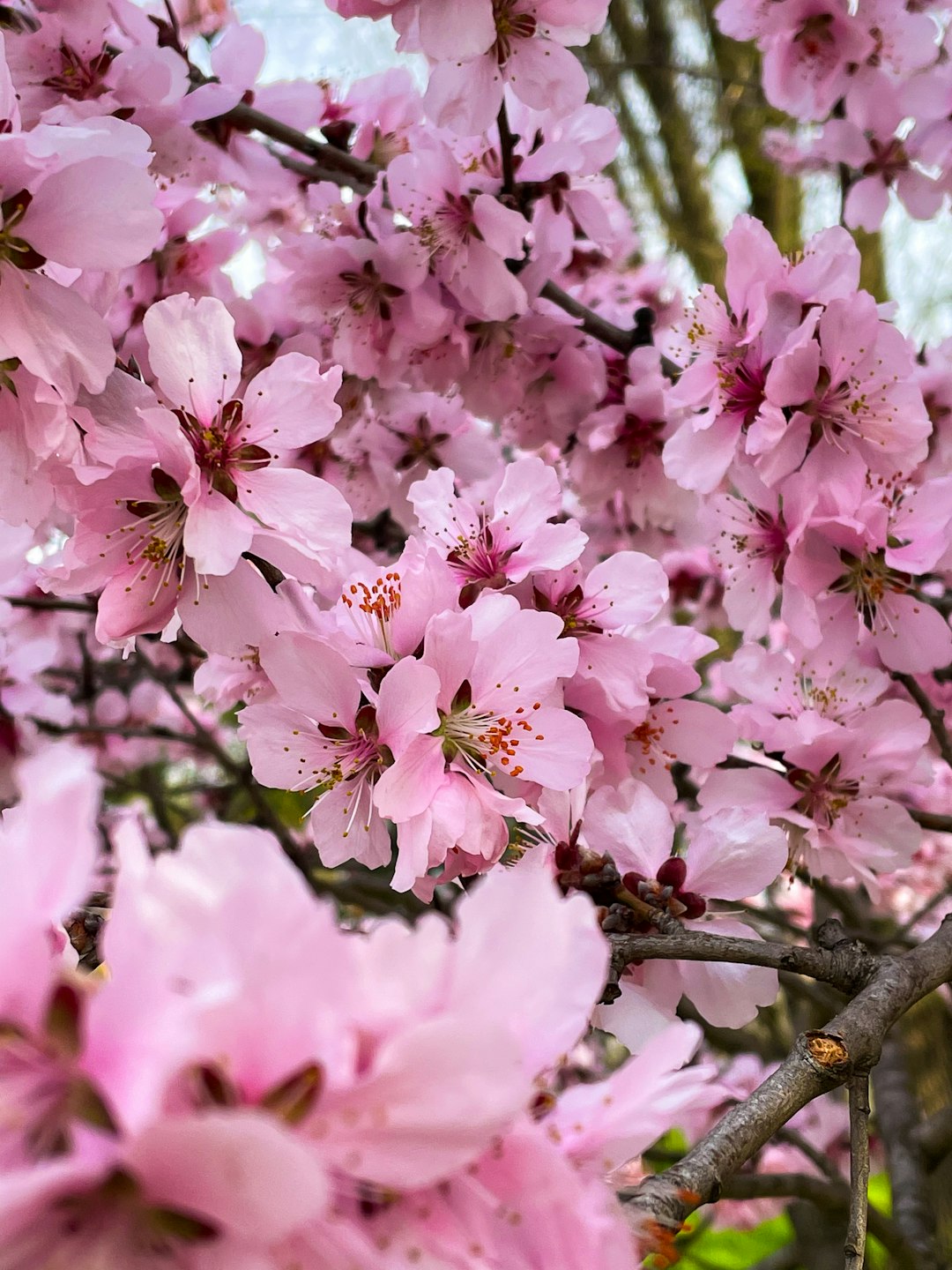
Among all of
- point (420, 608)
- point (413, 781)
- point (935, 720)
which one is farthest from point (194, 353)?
point (935, 720)

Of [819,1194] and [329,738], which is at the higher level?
[329,738]

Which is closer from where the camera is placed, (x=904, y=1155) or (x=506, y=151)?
(x=506, y=151)

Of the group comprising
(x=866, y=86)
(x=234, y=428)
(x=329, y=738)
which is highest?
(x=866, y=86)

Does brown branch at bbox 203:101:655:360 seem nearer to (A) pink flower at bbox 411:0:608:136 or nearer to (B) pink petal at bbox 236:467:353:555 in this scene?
(A) pink flower at bbox 411:0:608:136

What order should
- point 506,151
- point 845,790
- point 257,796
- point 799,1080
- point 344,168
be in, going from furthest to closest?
point 257,796
point 344,168
point 506,151
point 845,790
point 799,1080

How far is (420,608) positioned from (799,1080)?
0.45m

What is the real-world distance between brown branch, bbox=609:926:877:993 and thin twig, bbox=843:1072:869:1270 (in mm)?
84

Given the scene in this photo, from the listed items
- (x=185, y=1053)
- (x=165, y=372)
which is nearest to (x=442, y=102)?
(x=165, y=372)

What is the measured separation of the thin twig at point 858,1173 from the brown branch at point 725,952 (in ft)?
0.28

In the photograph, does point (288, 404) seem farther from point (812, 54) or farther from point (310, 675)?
point (812, 54)

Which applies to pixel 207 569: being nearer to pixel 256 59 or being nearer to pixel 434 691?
pixel 434 691

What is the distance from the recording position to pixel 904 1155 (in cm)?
227

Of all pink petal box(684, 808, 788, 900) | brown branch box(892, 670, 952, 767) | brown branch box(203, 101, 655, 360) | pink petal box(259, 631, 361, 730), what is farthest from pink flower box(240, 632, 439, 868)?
brown branch box(203, 101, 655, 360)

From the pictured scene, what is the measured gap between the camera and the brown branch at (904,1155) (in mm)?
2039
